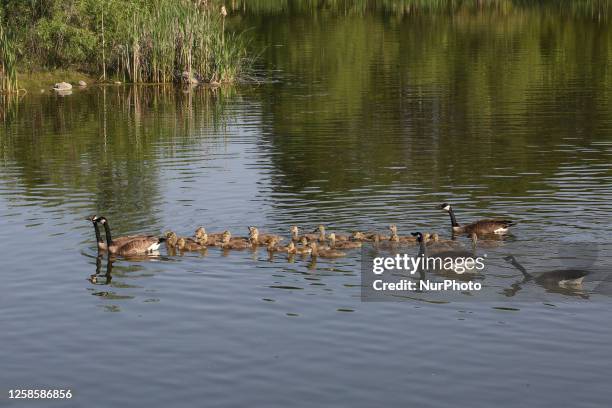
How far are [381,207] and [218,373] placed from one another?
13830 millimetres

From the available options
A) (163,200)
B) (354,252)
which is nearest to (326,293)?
(354,252)

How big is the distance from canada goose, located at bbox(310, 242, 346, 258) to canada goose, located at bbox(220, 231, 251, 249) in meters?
1.90

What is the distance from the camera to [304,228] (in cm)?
3072

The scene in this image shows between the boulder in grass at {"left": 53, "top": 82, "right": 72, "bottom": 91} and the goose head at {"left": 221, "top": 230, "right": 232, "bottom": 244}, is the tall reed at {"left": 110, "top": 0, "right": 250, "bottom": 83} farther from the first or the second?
the goose head at {"left": 221, "top": 230, "right": 232, "bottom": 244}

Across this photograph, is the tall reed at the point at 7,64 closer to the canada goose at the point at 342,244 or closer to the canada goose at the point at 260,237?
the canada goose at the point at 260,237

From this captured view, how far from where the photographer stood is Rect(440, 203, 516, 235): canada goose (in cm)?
2831

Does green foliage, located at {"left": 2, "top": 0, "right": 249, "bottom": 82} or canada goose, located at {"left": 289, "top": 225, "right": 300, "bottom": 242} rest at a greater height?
green foliage, located at {"left": 2, "top": 0, "right": 249, "bottom": 82}

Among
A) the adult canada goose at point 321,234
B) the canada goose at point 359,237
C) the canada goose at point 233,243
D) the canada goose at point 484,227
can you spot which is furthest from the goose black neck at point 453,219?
the canada goose at point 233,243

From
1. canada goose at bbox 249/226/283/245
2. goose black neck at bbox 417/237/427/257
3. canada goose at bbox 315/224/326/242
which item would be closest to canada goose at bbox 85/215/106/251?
canada goose at bbox 249/226/283/245

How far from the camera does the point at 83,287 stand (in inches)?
1027

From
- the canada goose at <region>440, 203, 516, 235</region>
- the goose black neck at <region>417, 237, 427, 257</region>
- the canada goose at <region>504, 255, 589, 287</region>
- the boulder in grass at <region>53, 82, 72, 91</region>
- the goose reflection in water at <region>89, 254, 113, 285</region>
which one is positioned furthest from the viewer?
the boulder in grass at <region>53, 82, 72, 91</region>

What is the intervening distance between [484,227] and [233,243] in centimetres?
648

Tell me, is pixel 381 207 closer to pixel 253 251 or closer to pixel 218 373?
pixel 253 251

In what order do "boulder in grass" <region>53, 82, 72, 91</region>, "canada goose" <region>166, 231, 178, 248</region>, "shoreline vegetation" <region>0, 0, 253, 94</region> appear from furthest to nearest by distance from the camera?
"boulder in grass" <region>53, 82, 72, 91</region>, "shoreline vegetation" <region>0, 0, 253, 94</region>, "canada goose" <region>166, 231, 178, 248</region>
